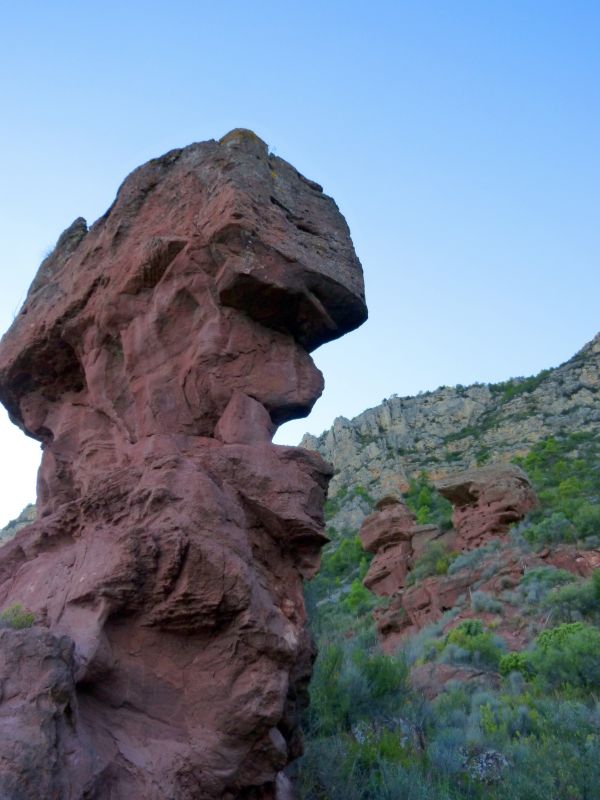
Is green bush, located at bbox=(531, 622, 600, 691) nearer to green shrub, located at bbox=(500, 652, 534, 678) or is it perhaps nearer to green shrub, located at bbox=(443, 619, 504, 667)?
green shrub, located at bbox=(500, 652, 534, 678)

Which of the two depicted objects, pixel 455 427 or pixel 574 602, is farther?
pixel 455 427

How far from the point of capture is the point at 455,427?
51.8 m

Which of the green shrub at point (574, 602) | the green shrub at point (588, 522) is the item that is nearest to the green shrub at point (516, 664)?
the green shrub at point (574, 602)

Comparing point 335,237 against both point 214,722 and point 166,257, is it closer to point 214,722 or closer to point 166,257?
point 166,257

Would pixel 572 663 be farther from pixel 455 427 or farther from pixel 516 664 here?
pixel 455 427

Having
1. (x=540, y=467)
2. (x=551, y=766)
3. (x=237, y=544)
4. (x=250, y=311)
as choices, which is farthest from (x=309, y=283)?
(x=540, y=467)

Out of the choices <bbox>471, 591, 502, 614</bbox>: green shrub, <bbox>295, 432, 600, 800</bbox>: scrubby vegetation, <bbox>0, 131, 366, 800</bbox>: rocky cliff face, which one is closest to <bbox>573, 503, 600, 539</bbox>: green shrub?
<bbox>295, 432, 600, 800</bbox>: scrubby vegetation

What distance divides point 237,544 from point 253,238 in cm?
266

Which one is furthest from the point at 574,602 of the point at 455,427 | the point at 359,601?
the point at 455,427

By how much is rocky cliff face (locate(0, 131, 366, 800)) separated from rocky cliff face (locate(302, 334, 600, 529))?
1501 inches

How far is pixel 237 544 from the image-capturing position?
14.9ft

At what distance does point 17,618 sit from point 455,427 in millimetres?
49499

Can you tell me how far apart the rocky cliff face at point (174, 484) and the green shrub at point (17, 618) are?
0.16 meters

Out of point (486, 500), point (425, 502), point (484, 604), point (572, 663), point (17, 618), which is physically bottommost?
point (572, 663)
